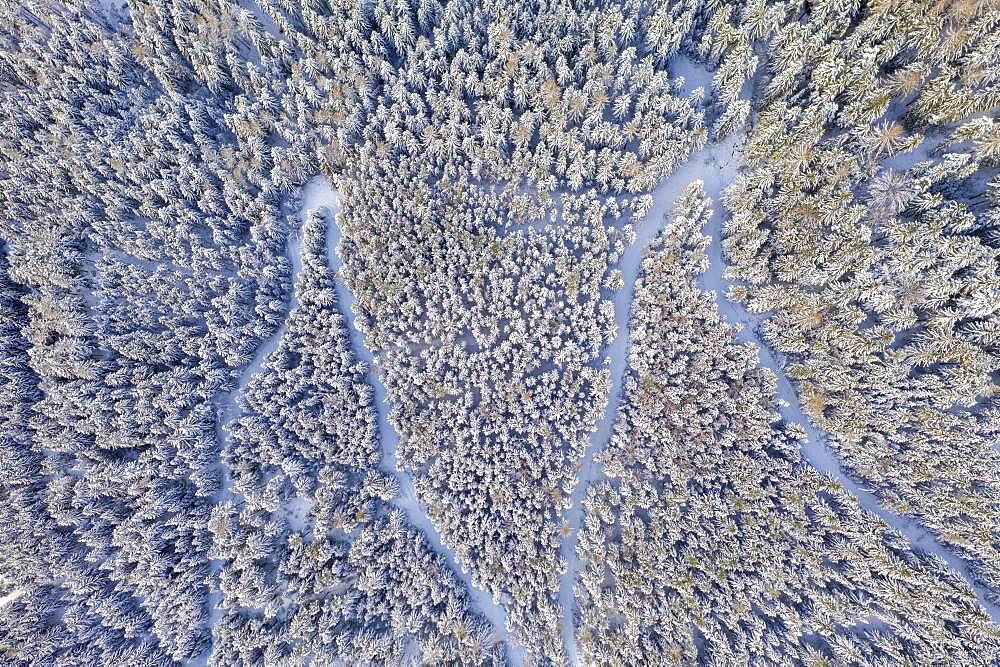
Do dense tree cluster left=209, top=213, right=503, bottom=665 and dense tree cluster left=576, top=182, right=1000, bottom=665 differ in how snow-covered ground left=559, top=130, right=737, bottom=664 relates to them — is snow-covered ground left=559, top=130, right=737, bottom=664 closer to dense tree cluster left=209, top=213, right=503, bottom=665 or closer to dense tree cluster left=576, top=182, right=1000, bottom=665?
dense tree cluster left=576, top=182, right=1000, bottom=665

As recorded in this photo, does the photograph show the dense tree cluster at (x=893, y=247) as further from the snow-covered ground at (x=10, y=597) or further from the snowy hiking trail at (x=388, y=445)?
the snow-covered ground at (x=10, y=597)

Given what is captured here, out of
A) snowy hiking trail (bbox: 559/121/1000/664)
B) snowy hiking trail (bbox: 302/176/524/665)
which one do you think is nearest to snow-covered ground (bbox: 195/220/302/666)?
snowy hiking trail (bbox: 302/176/524/665)

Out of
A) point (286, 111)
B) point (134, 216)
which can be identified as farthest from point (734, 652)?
point (134, 216)

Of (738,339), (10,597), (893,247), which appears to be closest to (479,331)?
(738,339)

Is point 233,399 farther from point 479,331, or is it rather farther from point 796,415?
point 796,415

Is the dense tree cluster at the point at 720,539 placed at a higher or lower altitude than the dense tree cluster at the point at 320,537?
lower

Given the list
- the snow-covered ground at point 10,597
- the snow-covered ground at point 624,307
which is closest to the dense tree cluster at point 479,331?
the snow-covered ground at point 10,597

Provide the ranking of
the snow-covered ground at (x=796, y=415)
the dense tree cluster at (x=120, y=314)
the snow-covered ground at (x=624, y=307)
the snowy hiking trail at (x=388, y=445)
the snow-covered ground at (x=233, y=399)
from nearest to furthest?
the snow-covered ground at (x=796, y=415)
the dense tree cluster at (x=120, y=314)
the snow-covered ground at (x=233, y=399)
the snow-covered ground at (x=624, y=307)
the snowy hiking trail at (x=388, y=445)
